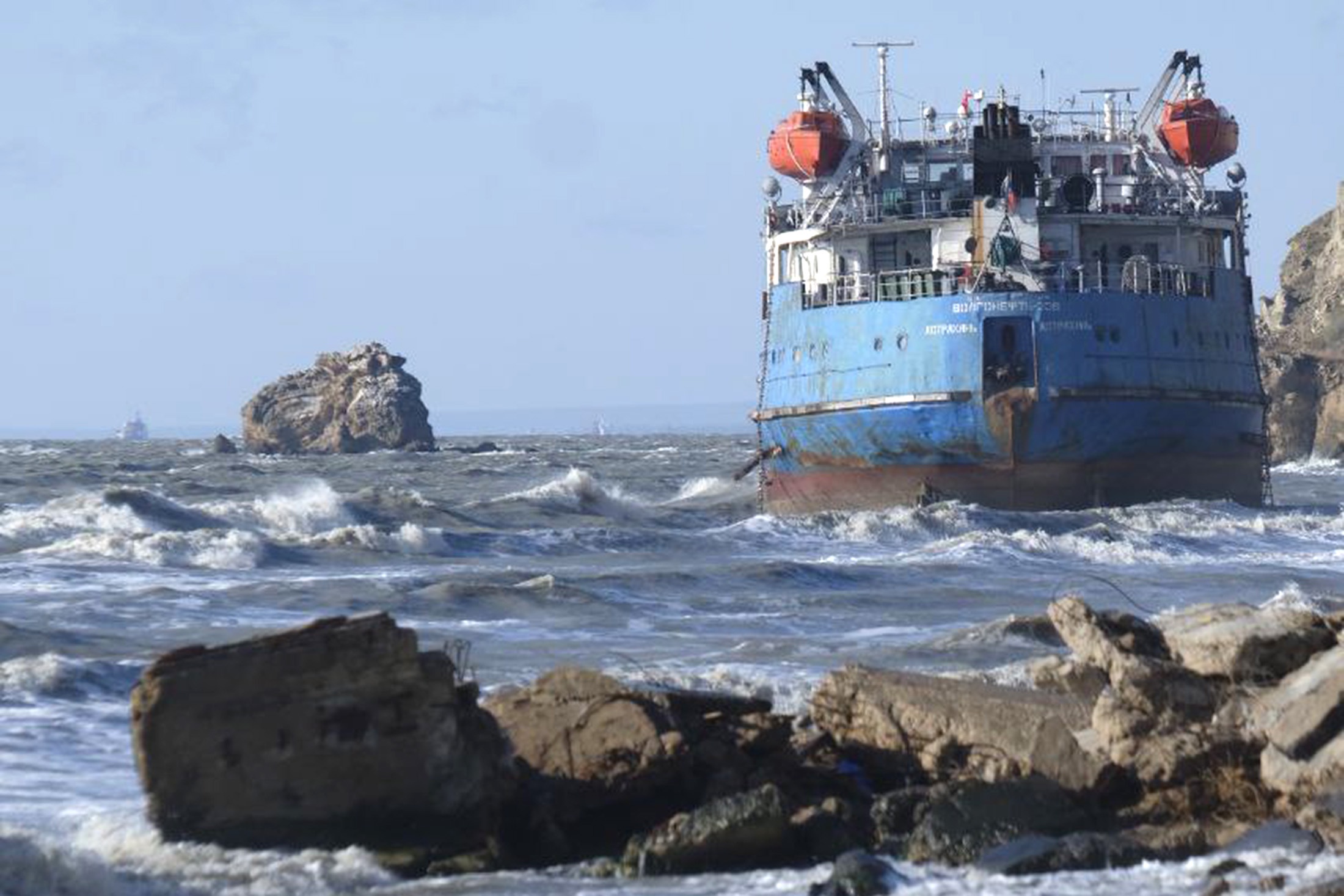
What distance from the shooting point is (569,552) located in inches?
1469

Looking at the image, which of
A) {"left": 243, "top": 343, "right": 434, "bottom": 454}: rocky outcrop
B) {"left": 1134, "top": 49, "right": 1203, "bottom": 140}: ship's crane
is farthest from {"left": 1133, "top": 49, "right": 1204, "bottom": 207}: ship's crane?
{"left": 243, "top": 343, "right": 434, "bottom": 454}: rocky outcrop

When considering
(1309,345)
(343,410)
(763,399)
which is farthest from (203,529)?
(343,410)

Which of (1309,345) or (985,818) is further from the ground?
(1309,345)

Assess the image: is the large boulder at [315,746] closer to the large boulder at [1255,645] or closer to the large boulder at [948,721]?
the large boulder at [948,721]

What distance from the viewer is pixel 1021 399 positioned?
37250 mm

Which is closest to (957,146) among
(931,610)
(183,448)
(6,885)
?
(931,610)

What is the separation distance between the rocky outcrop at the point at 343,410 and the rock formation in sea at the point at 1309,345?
40631mm

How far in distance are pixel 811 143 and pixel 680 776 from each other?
103 ft

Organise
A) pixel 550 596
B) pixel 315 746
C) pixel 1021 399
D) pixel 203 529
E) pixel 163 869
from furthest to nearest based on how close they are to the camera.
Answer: pixel 203 529 → pixel 1021 399 → pixel 550 596 → pixel 315 746 → pixel 163 869

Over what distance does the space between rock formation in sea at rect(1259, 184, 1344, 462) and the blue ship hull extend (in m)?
44.6

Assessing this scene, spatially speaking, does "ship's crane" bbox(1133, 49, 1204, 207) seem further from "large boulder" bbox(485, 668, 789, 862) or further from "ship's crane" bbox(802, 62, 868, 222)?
"large boulder" bbox(485, 668, 789, 862)

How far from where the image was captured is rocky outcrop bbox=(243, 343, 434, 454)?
114125 millimetres

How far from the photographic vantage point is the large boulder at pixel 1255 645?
12750 mm

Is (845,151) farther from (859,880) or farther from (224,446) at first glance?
(224,446)
